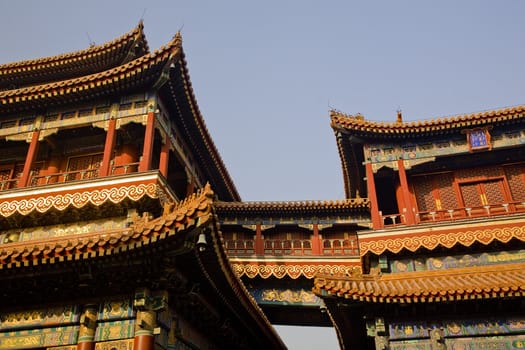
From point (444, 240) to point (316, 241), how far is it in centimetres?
772

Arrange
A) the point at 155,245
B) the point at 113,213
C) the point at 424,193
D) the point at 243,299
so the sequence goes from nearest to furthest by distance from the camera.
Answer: the point at 155,245
the point at 243,299
the point at 113,213
the point at 424,193

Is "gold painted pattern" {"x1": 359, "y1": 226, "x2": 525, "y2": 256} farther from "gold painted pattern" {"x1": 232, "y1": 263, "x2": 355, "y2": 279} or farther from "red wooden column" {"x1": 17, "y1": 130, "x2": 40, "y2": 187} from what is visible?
"red wooden column" {"x1": 17, "y1": 130, "x2": 40, "y2": 187}

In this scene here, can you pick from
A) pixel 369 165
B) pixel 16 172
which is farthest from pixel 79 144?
pixel 369 165

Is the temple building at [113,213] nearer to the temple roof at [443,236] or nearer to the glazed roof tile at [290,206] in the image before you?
the glazed roof tile at [290,206]

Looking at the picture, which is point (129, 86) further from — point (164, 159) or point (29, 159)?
point (29, 159)

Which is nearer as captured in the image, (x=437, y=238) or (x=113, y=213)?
(x=113, y=213)

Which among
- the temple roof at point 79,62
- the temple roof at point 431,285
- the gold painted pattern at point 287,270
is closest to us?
the temple roof at point 431,285

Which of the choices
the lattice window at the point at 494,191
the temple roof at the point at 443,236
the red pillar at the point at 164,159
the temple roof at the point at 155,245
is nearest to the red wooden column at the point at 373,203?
the temple roof at the point at 443,236

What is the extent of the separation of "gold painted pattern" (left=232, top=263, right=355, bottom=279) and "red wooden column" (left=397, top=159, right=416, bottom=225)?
203 inches

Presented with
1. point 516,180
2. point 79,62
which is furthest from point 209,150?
point 516,180

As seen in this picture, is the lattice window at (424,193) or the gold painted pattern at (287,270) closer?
the lattice window at (424,193)

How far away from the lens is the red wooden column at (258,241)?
66.4 feet

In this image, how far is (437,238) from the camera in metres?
13.3

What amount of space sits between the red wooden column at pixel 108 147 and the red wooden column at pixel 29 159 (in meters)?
2.12
